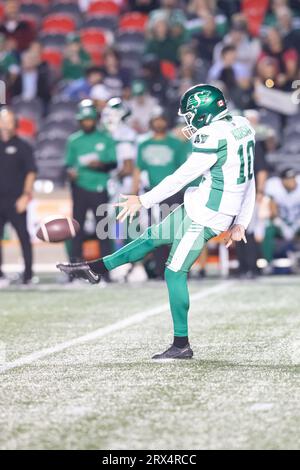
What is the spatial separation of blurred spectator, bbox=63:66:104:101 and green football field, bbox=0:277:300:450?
536cm

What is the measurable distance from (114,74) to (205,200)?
912cm

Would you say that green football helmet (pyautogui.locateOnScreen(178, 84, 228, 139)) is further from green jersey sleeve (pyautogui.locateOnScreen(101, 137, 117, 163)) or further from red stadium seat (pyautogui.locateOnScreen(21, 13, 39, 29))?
red stadium seat (pyautogui.locateOnScreen(21, 13, 39, 29))

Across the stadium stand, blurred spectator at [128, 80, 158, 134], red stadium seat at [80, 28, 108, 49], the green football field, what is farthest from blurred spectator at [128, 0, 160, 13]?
the green football field

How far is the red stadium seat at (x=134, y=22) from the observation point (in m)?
16.9

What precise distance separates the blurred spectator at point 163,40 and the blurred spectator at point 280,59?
1205mm

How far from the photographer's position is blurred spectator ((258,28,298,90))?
570 inches

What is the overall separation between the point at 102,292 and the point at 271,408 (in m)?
6.12

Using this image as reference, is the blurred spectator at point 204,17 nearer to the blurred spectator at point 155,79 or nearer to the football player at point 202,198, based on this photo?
the blurred spectator at point 155,79

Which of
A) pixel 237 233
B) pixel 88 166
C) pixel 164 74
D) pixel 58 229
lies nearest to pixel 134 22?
pixel 164 74

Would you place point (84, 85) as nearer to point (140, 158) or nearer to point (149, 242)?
point (140, 158)

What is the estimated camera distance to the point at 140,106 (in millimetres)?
14445

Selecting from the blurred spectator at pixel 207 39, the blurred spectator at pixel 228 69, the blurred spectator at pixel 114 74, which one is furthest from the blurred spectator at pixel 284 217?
the blurred spectator at pixel 207 39

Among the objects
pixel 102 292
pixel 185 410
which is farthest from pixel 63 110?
pixel 185 410

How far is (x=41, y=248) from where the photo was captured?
13.8 metres
